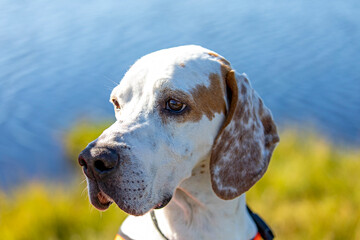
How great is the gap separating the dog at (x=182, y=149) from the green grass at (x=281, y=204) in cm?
131

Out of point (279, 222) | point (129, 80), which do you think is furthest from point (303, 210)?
point (129, 80)

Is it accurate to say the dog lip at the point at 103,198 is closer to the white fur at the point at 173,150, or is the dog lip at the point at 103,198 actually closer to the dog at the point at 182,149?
the dog at the point at 182,149

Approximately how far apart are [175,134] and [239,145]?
1.36ft

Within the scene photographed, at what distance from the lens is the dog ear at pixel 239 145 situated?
99.9 inches

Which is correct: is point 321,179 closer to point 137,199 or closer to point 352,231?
point 352,231

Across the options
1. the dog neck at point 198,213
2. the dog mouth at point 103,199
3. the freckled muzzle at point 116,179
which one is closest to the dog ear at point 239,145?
the dog neck at point 198,213

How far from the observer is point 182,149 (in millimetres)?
2381

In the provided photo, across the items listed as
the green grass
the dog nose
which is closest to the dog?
the dog nose

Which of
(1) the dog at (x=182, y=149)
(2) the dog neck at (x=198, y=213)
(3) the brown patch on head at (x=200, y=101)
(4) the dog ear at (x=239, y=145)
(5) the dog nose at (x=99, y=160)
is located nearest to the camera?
(5) the dog nose at (x=99, y=160)

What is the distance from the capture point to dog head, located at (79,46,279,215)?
7.19ft

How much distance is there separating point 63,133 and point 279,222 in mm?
4159

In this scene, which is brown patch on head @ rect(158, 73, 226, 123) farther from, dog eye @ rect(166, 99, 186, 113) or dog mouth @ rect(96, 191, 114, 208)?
dog mouth @ rect(96, 191, 114, 208)

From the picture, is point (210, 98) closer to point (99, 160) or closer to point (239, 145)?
point (239, 145)

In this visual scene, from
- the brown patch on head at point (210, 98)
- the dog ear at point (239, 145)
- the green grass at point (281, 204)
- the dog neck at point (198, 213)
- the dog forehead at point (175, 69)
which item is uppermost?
the dog forehead at point (175, 69)
